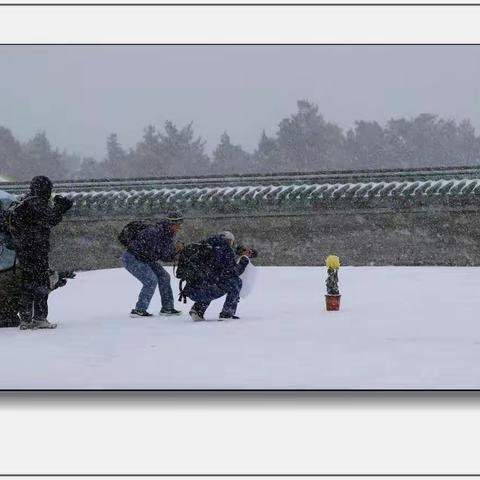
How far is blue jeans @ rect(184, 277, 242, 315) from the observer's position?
28.3ft

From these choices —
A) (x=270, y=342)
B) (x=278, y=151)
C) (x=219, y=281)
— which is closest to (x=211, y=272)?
(x=219, y=281)

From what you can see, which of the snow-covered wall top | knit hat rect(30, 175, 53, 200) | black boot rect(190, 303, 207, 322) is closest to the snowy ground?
black boot rect(190, 303, 207, 322)

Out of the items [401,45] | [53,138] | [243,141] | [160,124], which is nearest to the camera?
[401,45]

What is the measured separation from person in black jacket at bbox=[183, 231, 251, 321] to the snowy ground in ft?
0.64

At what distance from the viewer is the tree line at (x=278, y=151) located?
1609 cm

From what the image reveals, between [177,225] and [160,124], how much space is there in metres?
6.91

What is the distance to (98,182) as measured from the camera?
1364 centimetres

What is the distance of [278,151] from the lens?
70.8 feet

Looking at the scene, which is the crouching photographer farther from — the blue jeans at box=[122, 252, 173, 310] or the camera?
the blue jeans at box=[122, 252, 173, 310]
